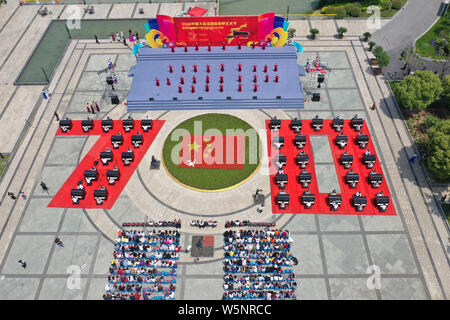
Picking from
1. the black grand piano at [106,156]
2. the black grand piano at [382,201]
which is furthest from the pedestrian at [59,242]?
the black grand piano at [382,201]

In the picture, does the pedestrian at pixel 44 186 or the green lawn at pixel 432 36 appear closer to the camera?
the pedestrian at pixel 44 186

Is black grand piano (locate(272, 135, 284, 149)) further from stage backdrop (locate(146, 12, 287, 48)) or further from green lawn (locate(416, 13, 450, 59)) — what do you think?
green lawn (locate(416, 13, 450, 59))

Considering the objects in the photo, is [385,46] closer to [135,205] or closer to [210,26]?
[210,26]

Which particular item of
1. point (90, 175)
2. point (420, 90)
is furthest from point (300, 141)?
point (90, 175)

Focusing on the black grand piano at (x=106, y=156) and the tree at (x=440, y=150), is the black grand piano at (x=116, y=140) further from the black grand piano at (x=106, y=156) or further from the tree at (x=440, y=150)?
the tree at (x=440, y=150)

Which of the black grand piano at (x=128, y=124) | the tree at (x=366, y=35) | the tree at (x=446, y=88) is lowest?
the black grand piano at (x=128, y=124)
